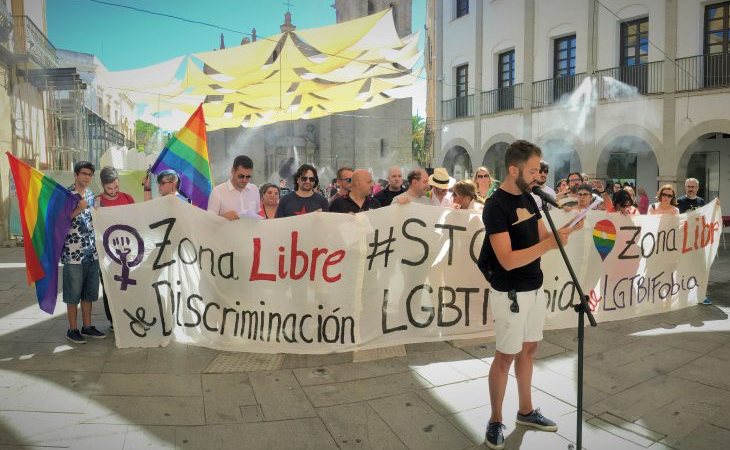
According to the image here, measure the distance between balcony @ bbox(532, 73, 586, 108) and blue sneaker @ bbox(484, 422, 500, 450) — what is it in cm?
1653

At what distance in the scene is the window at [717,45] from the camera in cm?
1404

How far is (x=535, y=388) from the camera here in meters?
4.03

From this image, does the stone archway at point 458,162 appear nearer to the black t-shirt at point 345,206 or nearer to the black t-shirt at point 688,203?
the black t-shirt at point 688,203

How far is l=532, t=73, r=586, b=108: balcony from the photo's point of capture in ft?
57.2

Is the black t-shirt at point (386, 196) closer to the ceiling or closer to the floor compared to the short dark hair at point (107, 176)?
closer to the floor

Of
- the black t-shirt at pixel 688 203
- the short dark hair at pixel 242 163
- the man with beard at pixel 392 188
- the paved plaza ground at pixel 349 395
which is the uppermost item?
the short dark hair at pixel 242 163

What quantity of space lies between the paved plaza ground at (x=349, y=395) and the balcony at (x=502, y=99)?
50.6ft

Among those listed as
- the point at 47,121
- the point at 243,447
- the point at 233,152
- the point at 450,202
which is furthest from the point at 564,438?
the point at 233,152

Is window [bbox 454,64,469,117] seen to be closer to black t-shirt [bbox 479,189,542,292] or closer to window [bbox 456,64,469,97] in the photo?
window [bbox 456,64,469,97]

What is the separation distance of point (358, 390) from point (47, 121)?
16.5 meters

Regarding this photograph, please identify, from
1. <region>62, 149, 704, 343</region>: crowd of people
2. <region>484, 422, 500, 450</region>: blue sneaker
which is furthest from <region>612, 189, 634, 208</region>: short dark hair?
<region>484, 422, 500, 450</region>: blue sneaker

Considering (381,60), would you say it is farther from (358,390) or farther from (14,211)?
(358,390)

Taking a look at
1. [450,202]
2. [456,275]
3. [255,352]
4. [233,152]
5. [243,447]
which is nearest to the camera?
[243,447]

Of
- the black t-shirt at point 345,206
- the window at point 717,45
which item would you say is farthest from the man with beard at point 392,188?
the window at point 717,45
